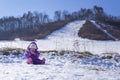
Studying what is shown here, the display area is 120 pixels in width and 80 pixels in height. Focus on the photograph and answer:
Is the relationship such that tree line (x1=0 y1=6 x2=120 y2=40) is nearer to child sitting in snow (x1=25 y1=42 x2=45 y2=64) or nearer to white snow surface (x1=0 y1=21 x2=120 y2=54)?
white snow surface (x1=0 y1=21 x2=120 y2=54)

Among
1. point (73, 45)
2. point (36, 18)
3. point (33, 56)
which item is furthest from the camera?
point (36, 18)

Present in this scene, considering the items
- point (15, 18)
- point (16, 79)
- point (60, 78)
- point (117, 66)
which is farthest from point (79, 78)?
point (15, 18)

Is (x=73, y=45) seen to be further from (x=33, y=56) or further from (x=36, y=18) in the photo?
(x=36, y=18)

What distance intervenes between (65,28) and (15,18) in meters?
29.4

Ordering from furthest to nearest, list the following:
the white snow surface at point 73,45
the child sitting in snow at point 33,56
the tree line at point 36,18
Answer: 1. the tree line at point 36,18
2. the white snow surface at point 73,45
3. the child sitting in snow at point 33,56

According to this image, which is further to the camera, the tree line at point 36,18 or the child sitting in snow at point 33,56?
the tree line at point 36,18

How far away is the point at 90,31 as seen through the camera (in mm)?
58469

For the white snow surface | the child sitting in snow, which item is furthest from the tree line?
the child sitting in snow

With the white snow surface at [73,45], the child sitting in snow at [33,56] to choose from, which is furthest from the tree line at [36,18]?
the child sitting in snow at [33,56]

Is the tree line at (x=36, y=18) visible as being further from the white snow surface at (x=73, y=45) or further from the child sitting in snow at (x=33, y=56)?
the child sitting in snow at (x=33, y=56)

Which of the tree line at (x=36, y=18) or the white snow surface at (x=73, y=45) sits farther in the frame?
the tree line at (x=36, y=18)

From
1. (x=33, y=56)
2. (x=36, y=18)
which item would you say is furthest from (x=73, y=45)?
(x=36, y=18)

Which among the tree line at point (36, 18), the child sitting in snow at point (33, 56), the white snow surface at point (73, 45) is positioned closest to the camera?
the child sitting in snow at point (33, 56)

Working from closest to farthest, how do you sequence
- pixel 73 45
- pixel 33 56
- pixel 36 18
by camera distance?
pixel 33 56
pixel 73 45
pixel 36 18
